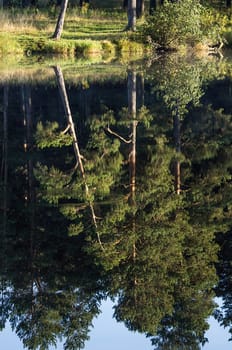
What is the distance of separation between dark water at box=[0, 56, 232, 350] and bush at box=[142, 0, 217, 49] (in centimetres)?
2020

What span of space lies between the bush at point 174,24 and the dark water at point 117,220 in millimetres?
20197

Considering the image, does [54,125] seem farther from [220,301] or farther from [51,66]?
[51,66]

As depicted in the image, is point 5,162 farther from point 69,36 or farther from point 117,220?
point 69,36

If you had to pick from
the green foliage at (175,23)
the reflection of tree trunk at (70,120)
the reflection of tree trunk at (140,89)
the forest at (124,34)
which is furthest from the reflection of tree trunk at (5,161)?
the green foliage at (175,23)

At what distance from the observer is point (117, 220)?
28.6 ft

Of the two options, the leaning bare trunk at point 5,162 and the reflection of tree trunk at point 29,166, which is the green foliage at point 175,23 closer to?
the reflection of tree trunk at point 29,166

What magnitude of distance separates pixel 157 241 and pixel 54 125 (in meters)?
9.54

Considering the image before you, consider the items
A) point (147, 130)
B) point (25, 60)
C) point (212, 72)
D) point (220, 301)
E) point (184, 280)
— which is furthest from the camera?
point (25, 60)

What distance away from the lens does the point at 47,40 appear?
122 ft

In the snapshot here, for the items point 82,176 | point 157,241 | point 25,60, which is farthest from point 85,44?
point 157,241

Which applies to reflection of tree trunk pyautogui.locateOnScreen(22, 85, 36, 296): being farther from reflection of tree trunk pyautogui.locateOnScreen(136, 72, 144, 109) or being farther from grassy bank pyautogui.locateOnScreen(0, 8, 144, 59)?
grassy bank pyautogui.locateOnScreen(0, 8, 144, 59)

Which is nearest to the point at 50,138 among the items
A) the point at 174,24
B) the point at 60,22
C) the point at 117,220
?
the point at 117,220

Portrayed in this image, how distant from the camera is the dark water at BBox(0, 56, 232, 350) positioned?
5945 mm

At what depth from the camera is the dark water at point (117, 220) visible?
5.95 meters
